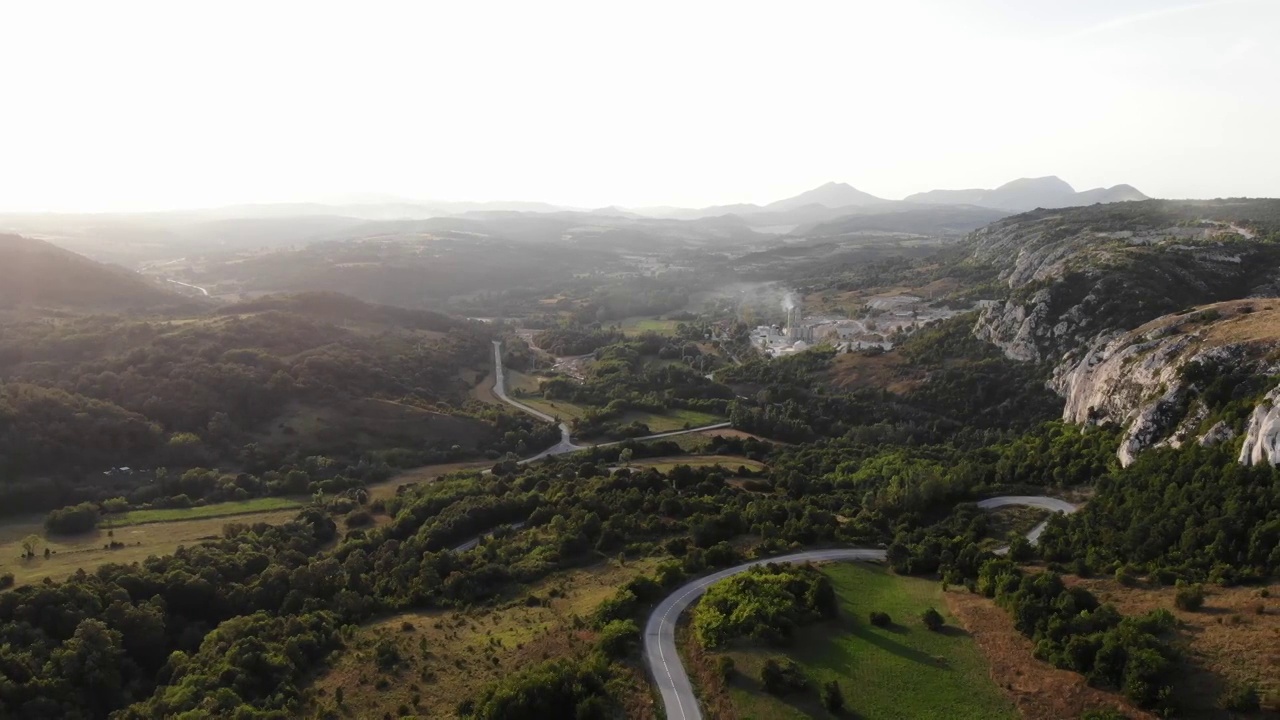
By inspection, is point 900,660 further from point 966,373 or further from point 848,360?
point 848,360

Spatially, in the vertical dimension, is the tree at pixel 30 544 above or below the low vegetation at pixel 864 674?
below

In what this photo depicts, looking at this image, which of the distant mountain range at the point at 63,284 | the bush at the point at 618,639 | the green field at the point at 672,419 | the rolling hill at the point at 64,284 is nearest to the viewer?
the bush at the point at 618,639

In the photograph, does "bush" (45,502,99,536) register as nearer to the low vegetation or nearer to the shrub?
the shrub

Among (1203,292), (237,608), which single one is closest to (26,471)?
(237,608)

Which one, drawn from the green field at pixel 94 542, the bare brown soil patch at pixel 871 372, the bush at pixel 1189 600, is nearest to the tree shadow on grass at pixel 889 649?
the bush at pixel 1189 600

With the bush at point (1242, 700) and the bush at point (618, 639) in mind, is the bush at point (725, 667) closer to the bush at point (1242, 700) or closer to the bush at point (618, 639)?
the bush at point (618, 639)

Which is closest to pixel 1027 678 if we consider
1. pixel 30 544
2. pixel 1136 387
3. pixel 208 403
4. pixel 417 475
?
pixel 1136 387

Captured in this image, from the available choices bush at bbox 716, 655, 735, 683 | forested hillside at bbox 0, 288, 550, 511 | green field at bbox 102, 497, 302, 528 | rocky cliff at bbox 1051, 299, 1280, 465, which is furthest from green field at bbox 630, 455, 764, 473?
bush at bbox 716, 655, 735, 683
